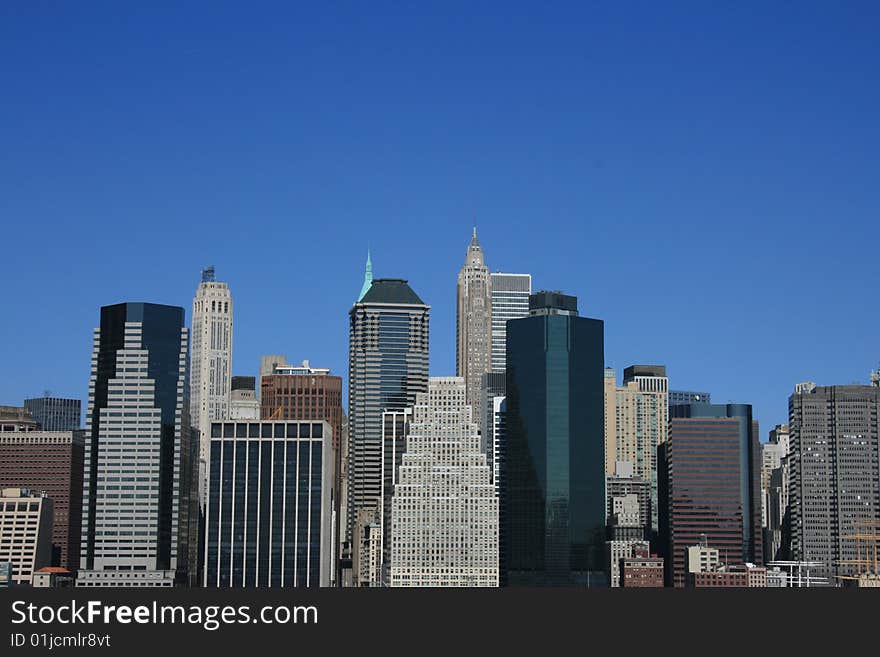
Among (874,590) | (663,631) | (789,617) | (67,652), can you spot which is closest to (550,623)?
(663,631)

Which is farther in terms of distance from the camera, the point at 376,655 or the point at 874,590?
the point at 874,590

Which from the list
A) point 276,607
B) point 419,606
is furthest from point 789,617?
point 276,607

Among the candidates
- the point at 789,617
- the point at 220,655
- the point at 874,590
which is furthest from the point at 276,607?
the point at 874,590

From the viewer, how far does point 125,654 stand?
35156 mm

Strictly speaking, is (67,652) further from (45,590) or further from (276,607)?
(276,607)

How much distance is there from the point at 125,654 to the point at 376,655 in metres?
5.86

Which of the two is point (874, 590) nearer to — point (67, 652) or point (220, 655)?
point (220, 655)

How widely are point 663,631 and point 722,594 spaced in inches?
81.5

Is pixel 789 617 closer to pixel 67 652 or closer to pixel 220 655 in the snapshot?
pixel 220 655

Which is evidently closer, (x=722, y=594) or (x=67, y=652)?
(x=67, y=652)

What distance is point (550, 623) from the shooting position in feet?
125

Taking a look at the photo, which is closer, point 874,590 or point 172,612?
point 172,612

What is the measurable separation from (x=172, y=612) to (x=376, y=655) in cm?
493

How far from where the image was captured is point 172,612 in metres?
35.6
